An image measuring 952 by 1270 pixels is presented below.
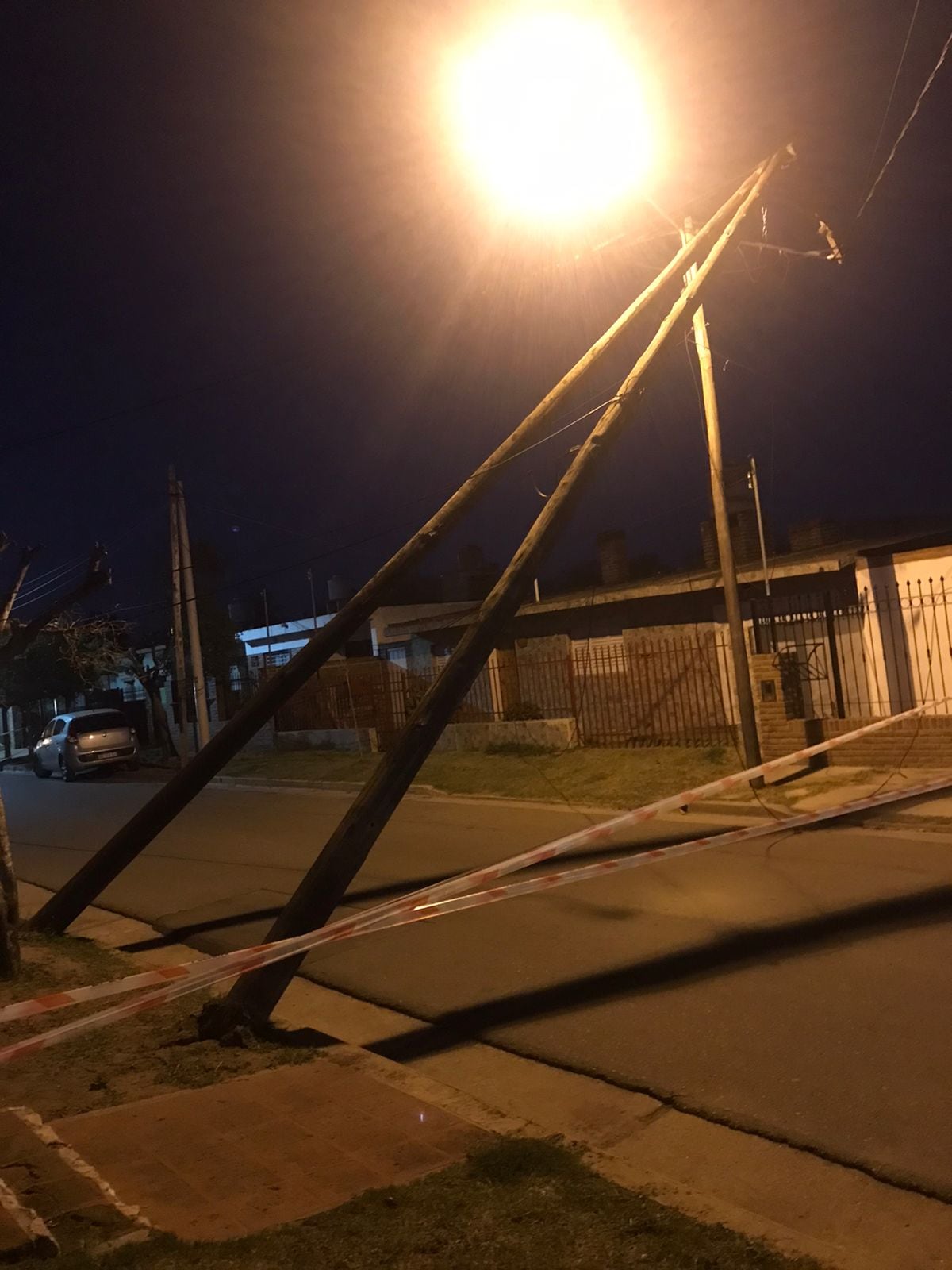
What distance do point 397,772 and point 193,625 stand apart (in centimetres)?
1937

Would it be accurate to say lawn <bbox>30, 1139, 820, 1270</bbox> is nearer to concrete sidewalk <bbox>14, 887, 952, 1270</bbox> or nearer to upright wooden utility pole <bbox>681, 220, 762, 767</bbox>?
concrete sidewalk <bbox>14, 887, 952, 1270</bbox>

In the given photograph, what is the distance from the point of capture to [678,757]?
16.7m

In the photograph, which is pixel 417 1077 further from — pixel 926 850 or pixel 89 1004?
pixel 926 850

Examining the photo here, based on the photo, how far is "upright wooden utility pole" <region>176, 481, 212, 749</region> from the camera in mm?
24734

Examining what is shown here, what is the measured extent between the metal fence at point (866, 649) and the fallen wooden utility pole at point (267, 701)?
7.44m

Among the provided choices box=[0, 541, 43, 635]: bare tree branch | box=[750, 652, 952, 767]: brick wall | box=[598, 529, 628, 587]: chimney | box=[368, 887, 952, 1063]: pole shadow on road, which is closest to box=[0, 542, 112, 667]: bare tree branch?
box=[0, 541, 43, 635]: bare tree branch

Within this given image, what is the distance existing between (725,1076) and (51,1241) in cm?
308

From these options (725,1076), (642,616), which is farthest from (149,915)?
(642,616)

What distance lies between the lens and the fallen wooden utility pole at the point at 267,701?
8.87 m

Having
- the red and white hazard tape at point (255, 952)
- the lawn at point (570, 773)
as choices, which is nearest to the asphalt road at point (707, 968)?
the red and white hazard tape at point (255, 952)

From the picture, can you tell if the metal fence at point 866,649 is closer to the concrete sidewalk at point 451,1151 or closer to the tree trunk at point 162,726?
the concrete sidewalk at point 451,1151

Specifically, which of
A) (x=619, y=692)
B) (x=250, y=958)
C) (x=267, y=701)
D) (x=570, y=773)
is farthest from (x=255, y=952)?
(x=619, y=692)

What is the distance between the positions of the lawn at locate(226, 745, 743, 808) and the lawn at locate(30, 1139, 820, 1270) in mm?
10118

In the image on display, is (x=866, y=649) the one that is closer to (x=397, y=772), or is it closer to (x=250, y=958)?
(x=397, y=772)
